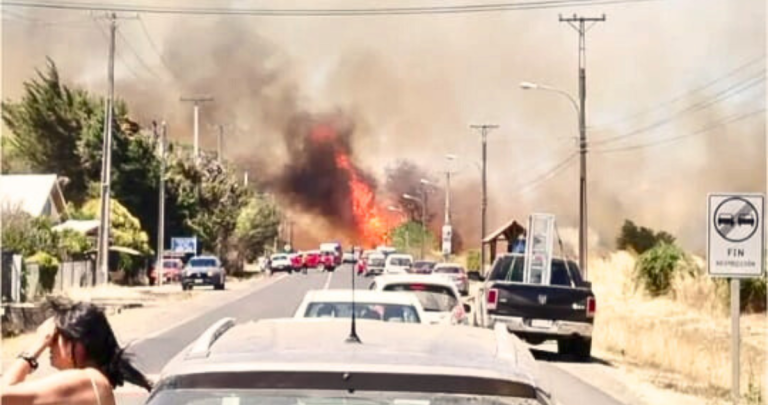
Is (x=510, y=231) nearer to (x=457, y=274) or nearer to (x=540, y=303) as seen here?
(x=457, y=274)

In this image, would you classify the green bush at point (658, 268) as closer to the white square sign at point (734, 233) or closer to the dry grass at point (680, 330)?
the dry grass at point (680, 330)

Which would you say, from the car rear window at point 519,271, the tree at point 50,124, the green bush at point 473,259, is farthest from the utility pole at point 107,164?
the green bush at point 473,259

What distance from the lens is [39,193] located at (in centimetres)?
7244

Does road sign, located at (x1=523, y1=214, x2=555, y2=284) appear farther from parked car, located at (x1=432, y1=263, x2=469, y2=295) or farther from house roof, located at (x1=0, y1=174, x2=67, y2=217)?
house roof, located at (x1=0, y1=174, x2=67, y2=217)

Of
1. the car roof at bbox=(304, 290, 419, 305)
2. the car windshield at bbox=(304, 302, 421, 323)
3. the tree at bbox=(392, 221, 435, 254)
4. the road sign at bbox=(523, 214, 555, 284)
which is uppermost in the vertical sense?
the tree at bbox=(392, 221, 435, 254)

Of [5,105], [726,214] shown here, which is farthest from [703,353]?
[5,105]

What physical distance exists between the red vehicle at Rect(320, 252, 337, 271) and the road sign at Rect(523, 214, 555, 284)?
6073cm

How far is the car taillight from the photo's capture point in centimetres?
2606

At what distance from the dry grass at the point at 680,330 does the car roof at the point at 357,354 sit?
15.4 metres

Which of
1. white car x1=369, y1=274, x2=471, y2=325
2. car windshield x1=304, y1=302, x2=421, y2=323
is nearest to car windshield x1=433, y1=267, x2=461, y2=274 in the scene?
white car x1=369, y1=274, x2=471, y2=325

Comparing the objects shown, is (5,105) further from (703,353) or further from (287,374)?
(287,374)

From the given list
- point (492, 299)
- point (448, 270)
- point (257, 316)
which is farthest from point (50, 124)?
point (492, 299)

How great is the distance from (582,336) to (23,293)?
18614 millimetres

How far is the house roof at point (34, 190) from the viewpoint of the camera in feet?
229
